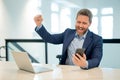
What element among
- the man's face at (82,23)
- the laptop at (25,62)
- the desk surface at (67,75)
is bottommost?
the desk surface at (67,75)

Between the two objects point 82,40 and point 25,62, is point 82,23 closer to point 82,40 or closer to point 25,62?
point 82,40

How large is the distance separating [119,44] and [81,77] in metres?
1.94

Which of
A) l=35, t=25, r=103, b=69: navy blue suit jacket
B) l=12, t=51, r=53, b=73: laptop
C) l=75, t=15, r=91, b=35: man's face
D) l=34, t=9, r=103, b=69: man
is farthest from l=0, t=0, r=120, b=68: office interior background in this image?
l=12, t=51, r=53, b=73: laptop

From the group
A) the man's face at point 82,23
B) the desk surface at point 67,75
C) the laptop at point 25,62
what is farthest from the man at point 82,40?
Answer: the laptop at point 25,62

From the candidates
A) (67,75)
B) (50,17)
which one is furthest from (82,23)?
(50,17)

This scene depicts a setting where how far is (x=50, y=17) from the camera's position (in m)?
6.51

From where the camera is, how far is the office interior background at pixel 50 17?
5.73 meters

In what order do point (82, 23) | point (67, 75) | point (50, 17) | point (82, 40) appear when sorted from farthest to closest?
point (50, 17)
point (82, 40)
point (82, 23)
point (67, 75)

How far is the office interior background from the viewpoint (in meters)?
5.73

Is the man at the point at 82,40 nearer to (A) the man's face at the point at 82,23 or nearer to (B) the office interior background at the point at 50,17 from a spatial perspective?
(A) the man's face at the point at 82,23

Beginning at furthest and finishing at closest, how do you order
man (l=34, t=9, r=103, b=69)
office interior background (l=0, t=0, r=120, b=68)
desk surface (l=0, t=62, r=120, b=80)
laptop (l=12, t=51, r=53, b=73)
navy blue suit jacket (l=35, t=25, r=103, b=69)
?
office interior background (l=0, t=0, r=120, b=68) < man (l=34, t=9, r=103, b=69) < navy blue suit jacket (l=35, t=25, r=103, b=69) < laptop (l=12, t=51, r=53, b=73) < desk surface (l=0, t=62, r=120, b=80)

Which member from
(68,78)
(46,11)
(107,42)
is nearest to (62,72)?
(68,78)

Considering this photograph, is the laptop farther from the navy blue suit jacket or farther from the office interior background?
the office interior background

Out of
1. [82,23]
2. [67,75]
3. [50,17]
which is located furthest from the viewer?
[50,17]
